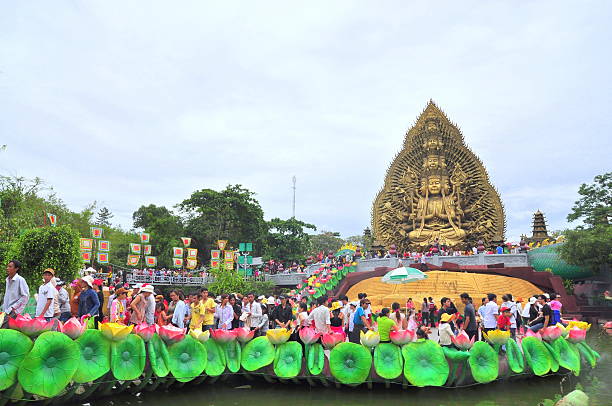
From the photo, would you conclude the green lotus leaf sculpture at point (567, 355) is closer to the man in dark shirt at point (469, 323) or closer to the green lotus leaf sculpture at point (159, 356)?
the man in dark shirt at point (469, 323)

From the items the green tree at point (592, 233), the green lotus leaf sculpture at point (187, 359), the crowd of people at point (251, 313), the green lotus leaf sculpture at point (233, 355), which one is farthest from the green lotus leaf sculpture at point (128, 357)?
the green tree at point (592, 233)

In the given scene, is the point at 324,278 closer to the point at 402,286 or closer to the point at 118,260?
the point at 402,286

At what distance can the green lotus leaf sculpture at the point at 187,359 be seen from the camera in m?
7.04

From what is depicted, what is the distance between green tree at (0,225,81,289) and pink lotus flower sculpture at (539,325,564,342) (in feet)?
42.3

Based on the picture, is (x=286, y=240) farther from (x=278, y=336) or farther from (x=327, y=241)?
(x=278, y=336)

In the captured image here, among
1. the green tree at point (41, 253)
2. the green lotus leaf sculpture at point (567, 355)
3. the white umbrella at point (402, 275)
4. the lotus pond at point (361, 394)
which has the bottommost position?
the lotus pond at point (361, 394)

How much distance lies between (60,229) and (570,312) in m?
18.4

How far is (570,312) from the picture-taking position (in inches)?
712

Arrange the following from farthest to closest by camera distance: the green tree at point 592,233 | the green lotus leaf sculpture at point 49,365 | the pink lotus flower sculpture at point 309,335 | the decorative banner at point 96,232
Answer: the decorative banner at point 96,232
the green tree at point 592,233
the pink lotus flower sculpture at point 309,335
the green lotus leaf sculpture at point 49,365

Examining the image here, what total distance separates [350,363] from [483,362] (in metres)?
2.16

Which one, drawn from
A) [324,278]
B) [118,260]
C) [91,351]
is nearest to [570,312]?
[324,278]

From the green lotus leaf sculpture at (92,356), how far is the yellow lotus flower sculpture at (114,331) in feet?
0.20

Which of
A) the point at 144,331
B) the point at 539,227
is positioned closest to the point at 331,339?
the point at 144,331

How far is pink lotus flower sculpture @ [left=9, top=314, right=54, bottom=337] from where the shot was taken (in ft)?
18.8
